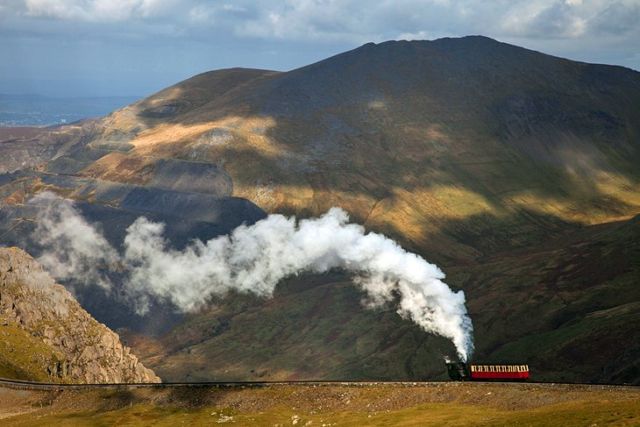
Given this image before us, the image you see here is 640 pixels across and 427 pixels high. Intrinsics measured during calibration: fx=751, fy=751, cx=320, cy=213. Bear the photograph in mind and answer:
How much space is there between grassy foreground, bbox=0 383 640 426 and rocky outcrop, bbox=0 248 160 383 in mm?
24409

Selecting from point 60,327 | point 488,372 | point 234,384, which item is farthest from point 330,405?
point 60,327

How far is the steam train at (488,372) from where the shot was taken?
9488 cm

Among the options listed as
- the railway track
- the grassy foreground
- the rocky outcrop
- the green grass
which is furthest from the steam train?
the rocky outcrop

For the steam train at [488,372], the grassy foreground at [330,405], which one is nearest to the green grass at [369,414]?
the grassy foreground at [330,405]

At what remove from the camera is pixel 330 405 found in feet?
308

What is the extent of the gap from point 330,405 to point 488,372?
67.6 feet

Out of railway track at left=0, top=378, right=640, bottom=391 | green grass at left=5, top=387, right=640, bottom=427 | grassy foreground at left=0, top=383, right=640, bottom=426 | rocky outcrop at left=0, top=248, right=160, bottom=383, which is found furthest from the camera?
rocky outcrop at left=0, top=248, right=160, bottom=383

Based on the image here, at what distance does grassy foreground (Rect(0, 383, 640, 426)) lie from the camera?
78938 millimetres

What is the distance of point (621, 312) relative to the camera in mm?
183750

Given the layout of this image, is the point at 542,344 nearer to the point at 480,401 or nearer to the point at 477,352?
the point at 477,352

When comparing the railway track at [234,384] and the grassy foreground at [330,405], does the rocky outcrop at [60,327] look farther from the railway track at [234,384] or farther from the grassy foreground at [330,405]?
the grassy foreground at [330,405]

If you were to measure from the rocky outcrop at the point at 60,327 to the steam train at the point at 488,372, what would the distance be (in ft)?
230

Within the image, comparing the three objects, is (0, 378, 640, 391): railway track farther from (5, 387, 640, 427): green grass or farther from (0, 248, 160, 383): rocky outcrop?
(0, 248, 160, 383): rocky outcrop

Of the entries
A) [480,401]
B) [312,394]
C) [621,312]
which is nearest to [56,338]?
[312,394]
